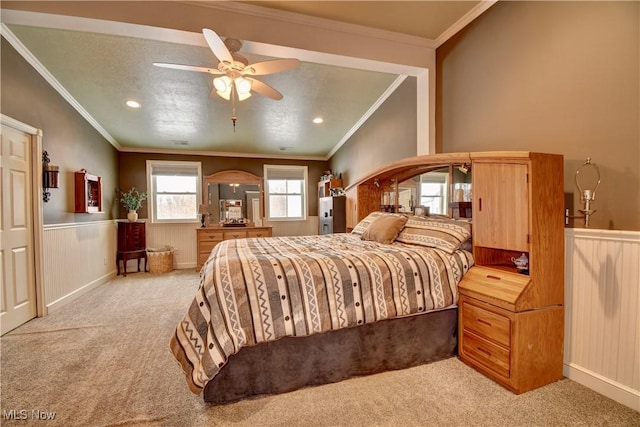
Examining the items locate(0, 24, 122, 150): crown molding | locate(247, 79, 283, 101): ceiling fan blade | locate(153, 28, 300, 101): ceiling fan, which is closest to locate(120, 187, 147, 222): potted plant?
locate(0, 24, 122, 150): crown molding

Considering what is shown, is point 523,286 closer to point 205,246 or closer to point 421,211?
point 421,211

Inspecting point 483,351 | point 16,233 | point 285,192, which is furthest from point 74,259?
point 483,351

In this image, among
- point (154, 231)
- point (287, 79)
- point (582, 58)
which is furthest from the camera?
point (154, 231)

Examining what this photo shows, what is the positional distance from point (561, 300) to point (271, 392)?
6.41ft

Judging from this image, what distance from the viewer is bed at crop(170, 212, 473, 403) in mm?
1503

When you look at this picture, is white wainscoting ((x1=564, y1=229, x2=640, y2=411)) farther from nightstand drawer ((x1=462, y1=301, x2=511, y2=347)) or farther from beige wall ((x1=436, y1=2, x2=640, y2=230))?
nightstand drawer ((x1=462, y1=301, x2=511, y2=347))

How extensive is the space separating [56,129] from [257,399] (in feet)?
13.1

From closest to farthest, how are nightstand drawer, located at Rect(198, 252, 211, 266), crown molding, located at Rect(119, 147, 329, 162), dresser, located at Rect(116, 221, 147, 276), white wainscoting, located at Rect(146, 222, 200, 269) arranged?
1. dresser, located at Rect(116, 221, 147, 276)
2. nightstand drawer, located at Rect(198, 252, 211, 266)
3. crown molding, located at Rect(119, 147, 329, 162)
4. white wainscoting, located at Rect(146, 222, 200, 269)

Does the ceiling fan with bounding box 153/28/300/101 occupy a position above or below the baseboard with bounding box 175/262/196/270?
above

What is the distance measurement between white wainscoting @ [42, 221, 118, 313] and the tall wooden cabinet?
431cm

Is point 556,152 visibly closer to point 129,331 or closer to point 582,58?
point 582,58

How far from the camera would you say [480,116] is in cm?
254

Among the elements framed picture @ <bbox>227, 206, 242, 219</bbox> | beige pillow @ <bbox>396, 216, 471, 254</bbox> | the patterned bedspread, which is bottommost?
the patterned bedspread

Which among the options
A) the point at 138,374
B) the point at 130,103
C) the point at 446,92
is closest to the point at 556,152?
the point at 446,92
